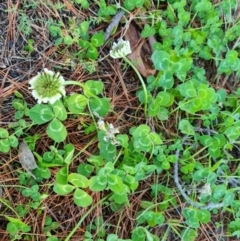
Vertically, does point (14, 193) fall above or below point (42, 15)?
below

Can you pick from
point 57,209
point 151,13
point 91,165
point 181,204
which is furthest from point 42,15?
point 181,204

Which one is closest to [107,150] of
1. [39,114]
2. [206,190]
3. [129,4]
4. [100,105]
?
[100,105]

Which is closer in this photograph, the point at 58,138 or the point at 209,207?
the point at 58,138

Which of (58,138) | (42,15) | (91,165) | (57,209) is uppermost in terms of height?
(42,15)

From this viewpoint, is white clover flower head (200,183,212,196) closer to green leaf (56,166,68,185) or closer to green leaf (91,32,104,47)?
green leaf (56,166,68,185)

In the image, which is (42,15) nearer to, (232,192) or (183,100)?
(183,100)

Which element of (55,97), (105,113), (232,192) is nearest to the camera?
(55,97)

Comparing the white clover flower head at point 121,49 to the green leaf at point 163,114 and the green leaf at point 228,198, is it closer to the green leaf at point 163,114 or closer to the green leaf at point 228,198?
the green leaf at point 163,114

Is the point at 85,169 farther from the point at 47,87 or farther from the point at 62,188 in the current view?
the point at 47,87
